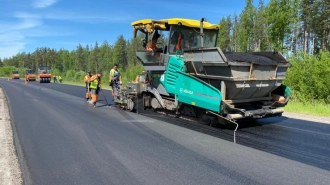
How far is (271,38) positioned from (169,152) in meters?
26.1

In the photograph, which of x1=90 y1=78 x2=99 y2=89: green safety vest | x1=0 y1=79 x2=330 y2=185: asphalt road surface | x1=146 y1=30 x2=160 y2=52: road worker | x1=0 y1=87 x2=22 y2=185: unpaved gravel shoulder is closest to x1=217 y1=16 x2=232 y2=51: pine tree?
x1=90 y1=78 x2=99 y2=89: green safety vest

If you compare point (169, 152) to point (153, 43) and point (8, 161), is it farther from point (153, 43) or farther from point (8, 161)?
point (153, 43)

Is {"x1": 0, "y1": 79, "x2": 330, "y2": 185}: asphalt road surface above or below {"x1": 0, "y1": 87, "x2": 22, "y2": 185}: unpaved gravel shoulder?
above

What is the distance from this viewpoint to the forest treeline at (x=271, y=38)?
1830cm

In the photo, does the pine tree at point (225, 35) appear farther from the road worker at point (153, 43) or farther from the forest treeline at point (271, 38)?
the road worker at point (153, 43)

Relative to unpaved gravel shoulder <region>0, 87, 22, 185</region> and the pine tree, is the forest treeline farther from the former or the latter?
unpaved gravel shoulder <region>0, 87, 22, 185</region>

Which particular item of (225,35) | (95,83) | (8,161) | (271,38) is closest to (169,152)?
(8,161)

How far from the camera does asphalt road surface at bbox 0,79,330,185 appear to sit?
400 cm

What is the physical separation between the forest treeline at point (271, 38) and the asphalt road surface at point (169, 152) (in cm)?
319

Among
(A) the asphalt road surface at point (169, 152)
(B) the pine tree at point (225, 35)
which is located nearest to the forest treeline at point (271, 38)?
(B) the pine tree at point (225, 35)

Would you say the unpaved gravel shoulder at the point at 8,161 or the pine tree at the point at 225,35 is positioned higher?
the pine tree at the point at 225,35

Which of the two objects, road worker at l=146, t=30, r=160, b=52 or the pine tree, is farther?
the pine tree

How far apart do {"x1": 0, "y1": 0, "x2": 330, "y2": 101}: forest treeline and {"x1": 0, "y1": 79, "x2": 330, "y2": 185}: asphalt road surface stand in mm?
3194

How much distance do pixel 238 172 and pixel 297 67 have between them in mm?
14362
